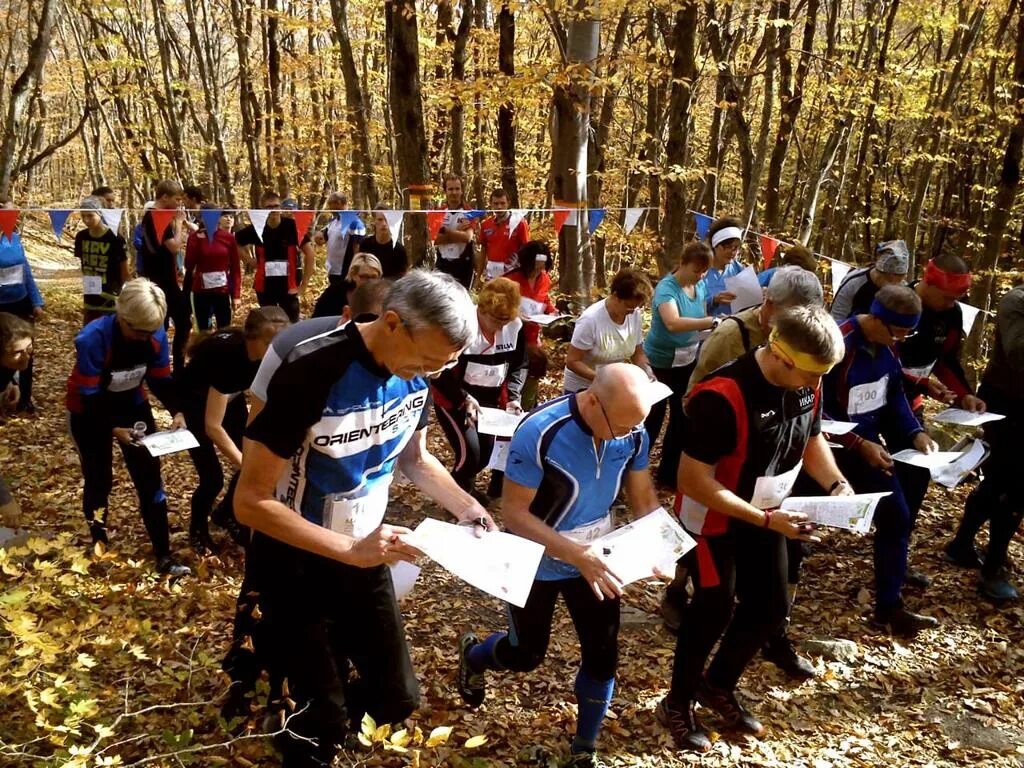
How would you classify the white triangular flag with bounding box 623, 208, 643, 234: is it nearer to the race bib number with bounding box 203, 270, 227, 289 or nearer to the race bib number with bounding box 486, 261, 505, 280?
the race bib number with bounding box 486, 261, 505, 280

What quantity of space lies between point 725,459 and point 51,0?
11357 mm

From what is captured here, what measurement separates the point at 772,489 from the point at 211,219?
24.9 ft

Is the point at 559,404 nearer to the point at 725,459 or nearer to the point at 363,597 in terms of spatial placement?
the point at 725,459

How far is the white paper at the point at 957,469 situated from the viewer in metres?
4.23

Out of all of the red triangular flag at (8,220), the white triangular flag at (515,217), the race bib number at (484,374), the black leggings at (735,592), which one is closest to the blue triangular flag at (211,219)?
the red triangular flag at (8,220)

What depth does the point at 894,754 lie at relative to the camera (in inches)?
148

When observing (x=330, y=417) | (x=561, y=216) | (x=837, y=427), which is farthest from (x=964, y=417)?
(x=561, y=216)

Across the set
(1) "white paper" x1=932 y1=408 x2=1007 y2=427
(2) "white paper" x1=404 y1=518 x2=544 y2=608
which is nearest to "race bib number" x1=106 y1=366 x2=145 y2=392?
(2) "white paper" x1=404 y1=518 x2=544 y2=608

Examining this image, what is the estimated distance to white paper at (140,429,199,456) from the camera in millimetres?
4219

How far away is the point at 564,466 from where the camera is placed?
2936mm

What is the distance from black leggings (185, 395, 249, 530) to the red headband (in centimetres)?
441

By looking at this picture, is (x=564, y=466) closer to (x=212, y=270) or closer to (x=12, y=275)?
(x=12, y=275)

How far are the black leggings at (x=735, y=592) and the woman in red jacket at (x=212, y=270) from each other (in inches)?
283

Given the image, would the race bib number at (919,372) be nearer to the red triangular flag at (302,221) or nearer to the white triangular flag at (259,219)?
the red triangular flag at (302,221)
